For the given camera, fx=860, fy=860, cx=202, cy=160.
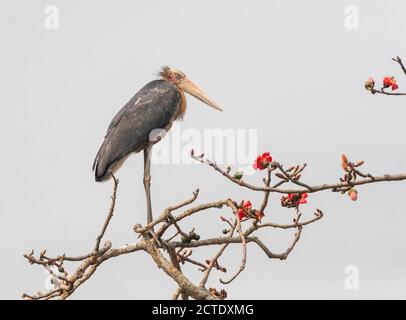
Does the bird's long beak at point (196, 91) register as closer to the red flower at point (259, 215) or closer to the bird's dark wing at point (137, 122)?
the bird's dark wing at point (137, 122)

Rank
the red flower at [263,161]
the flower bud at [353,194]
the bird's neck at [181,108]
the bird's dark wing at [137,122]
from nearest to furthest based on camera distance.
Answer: the flower bud at [353,194], the red flower at [263,161], the bird's dark wing at [137,122], the bird's neck at [181,108]

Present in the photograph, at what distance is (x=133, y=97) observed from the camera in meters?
17.2

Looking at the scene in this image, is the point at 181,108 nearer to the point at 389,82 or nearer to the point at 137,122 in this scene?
the point at 137,122

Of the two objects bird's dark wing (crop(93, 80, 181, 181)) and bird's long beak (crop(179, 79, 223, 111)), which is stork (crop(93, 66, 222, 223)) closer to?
bird's dark wing (crop(93, 80, 181, 181))

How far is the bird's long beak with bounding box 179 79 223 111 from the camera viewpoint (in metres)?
18.7

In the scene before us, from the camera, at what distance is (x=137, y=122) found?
53.6ft

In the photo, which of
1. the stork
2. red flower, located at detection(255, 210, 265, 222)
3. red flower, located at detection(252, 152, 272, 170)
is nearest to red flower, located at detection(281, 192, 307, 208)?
red flower, located at detection(255, 210, 265, 222)

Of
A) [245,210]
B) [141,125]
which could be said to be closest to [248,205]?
[245,210]

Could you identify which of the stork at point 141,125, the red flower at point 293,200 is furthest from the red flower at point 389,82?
the stork at point 141,125

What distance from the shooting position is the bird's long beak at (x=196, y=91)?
18719 millimetres

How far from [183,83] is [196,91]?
0.36 metres

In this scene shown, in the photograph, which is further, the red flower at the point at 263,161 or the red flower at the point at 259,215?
the red flower at the point at 259,215
